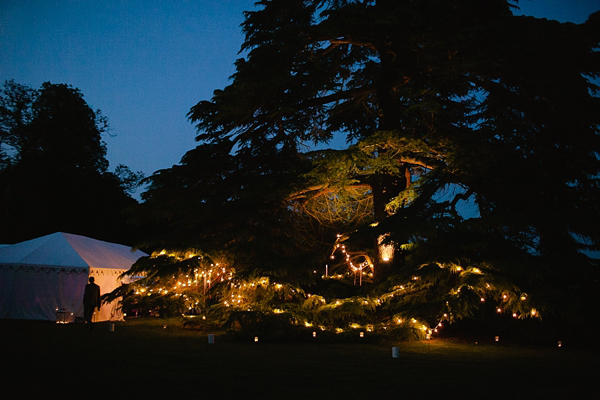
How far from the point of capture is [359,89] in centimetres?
1778

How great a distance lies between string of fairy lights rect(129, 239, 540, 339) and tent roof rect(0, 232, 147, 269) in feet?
11.6

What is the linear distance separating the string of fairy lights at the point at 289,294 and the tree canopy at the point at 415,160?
0.12 meters

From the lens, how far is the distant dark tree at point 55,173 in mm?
37438

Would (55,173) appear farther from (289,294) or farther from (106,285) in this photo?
(289,294)

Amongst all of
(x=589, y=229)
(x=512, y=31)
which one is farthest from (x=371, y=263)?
(x=512, y=31)

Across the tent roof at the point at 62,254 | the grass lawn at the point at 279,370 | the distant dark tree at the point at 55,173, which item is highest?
the distant dark tree at the point at 55,173

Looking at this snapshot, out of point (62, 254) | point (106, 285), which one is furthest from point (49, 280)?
point (106, 285)

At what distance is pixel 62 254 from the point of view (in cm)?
1973

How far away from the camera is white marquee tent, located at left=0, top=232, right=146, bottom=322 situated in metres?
19.2

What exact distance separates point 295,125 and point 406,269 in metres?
7.02

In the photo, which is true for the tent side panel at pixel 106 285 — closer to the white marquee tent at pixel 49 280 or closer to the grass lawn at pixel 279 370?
the white marquee tent at pixel 49 280

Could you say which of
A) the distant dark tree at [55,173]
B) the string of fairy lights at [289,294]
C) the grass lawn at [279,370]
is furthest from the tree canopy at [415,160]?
the distant dark tree at [55,173]

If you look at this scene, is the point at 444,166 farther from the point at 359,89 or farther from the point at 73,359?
the point at 73,359

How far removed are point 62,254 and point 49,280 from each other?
103 centimetres
